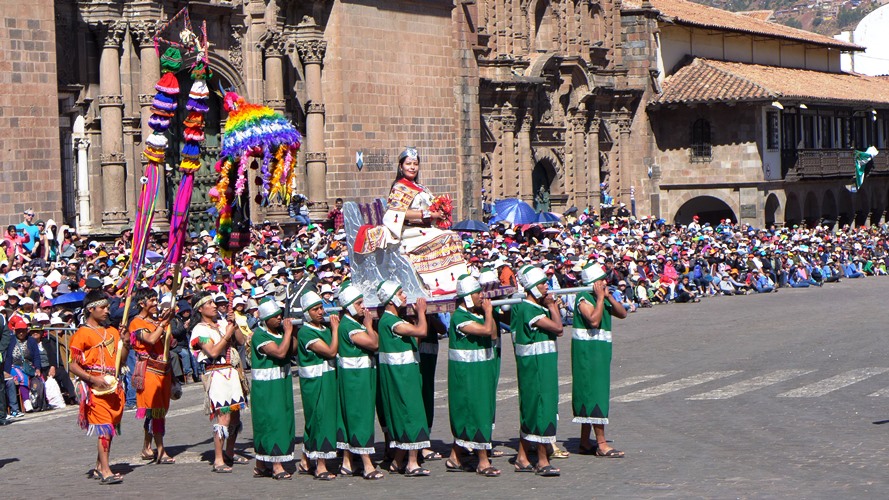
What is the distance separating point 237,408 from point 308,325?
119cm

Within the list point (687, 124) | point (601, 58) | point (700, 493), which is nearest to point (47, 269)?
point (700, 493)

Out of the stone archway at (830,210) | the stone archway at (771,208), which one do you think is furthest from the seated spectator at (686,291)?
the stone archway at (830,210)

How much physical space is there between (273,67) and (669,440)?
60.5ft

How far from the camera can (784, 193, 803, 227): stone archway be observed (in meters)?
51.2

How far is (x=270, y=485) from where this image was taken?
12.4 metres

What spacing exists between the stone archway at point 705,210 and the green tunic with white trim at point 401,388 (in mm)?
38312

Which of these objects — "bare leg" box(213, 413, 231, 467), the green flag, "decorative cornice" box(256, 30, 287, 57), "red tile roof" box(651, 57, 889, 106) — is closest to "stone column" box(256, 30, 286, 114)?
"decorative cornice" box(256, 30, 287, 57)

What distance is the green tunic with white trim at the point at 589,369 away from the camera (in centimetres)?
1337

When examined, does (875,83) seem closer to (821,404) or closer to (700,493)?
(821,404)

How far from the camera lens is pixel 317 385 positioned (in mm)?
12672

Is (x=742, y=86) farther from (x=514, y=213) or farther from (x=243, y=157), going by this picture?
(x=243, y=157)

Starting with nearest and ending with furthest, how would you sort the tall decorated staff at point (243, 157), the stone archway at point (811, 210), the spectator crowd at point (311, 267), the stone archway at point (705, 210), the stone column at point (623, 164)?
1. the tall decorated staff at point (243, 157)
2. the spectator crowd at point (311, 267)
3. the stone column at point (623, 164)
4. the stone archway at point (705, 210)
5. the stone archway at point (811, 210)

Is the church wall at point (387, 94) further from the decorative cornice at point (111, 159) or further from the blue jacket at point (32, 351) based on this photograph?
the blue jacket at point (32, 351)

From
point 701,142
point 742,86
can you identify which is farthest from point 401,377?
point 701,142
